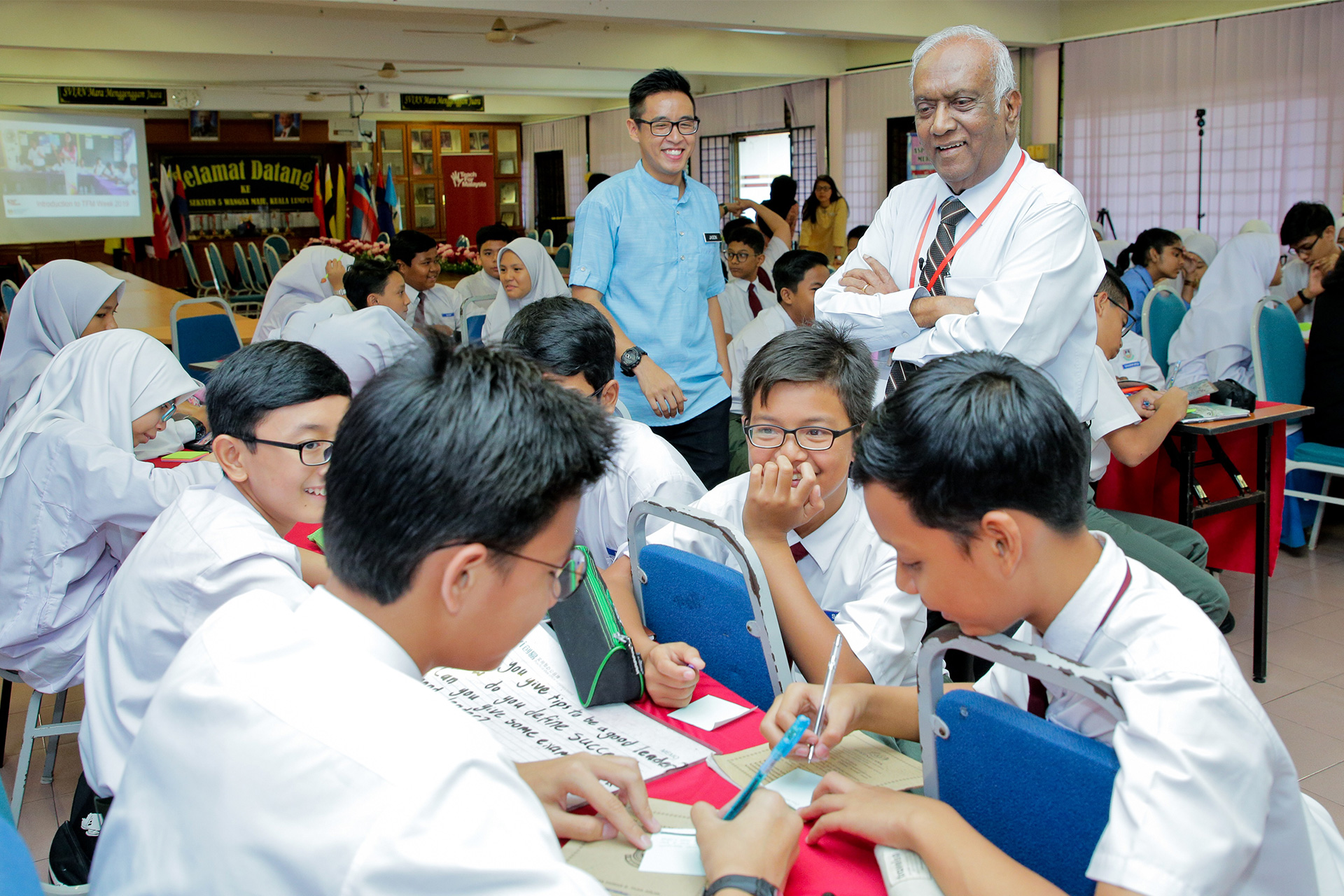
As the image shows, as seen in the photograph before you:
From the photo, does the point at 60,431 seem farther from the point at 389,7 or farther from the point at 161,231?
the point at 161,231

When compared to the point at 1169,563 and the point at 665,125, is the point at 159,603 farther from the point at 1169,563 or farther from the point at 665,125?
the point at 1169,563

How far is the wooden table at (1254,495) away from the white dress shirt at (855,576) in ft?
6.46

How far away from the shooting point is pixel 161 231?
50.3 ft

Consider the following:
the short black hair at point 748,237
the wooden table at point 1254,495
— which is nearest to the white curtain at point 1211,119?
the short black hair at point 748,237

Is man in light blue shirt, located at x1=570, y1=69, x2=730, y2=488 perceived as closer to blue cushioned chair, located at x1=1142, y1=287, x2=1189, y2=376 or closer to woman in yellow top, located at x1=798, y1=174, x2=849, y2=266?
blue cushioned chair, located at x1=1142, y1=287, x2=1189, y2=376

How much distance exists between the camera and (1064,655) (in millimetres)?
1064

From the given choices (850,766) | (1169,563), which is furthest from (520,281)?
(850,766)

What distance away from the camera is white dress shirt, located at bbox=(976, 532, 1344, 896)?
85 cm

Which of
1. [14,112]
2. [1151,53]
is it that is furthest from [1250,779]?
[14,112]

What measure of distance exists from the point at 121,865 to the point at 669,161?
2423 millimetres

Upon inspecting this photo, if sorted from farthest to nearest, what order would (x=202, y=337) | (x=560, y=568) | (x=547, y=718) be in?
1. (x=202, y=337)
2. (x=547, y=718)
3. (x=560, y=568)

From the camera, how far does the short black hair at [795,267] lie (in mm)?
4859

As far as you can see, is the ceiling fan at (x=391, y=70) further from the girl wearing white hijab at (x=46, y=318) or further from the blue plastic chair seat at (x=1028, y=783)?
the blue plastic chair seat at (x=1028, y=783)

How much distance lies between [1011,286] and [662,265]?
1.24 metres
